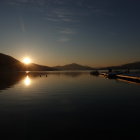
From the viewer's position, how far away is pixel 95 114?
48.3 ft

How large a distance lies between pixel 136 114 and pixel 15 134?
10.5m

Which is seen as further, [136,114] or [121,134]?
[136,114]

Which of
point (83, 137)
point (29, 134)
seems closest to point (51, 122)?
point (29, 134)

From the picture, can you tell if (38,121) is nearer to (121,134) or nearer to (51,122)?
(51,122)

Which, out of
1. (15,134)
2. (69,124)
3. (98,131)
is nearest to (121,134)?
(98,131)

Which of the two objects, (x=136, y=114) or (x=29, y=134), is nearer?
(x=29, y=134)

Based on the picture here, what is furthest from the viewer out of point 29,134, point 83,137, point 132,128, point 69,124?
point 69,124

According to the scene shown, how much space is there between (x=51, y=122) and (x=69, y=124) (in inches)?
61.3

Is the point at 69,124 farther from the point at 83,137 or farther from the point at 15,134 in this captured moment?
the point at 15,134

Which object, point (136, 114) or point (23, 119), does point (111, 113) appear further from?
point (23, 119)

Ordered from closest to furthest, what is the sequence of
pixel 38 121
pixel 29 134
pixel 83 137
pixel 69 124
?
pixel 83 137 < pixel 29 134 < pixel 69 124 < pixel 38 121

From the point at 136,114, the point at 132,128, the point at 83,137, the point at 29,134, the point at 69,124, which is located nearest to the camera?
the point at 83,137

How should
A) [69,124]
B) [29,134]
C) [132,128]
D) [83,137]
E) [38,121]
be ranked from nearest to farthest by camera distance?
[83,137] < [29,134] < [132,128] < [69,124] < [38,121]

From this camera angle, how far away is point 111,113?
49.2 ft
